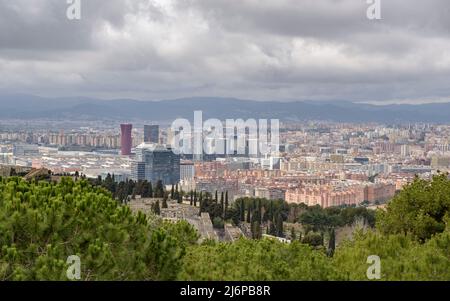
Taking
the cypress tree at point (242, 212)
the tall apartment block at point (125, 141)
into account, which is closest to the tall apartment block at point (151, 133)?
the tall apartment block at point (125, 141)

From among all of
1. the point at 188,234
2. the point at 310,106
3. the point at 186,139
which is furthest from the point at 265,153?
the point at 188,234

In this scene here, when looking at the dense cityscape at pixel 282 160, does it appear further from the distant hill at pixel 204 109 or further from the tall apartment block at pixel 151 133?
the distant hill at pixel 204 109

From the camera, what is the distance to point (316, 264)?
21.5ft

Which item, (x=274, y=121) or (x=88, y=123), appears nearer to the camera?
(x=274, y=121)

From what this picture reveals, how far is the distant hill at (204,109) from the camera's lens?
5919cm

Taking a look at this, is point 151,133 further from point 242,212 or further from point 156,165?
point 242,212

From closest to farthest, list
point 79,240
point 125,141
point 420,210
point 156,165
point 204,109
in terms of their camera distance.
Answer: point 79,240, point 420,210, point 156,165, point 204,109, point 125,141

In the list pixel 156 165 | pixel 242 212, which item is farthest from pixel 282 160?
pixel 242 212

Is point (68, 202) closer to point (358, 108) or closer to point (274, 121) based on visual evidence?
point (274, 121)

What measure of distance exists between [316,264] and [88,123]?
69734 mm

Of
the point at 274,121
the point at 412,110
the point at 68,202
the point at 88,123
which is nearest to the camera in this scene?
the point at 68,202

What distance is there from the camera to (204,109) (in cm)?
5803

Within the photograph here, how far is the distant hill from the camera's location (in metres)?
59.2

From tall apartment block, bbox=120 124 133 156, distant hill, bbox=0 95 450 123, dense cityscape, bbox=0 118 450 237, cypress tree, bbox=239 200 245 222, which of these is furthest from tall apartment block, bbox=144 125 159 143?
cypress tree, bbox=239 200 245 222
